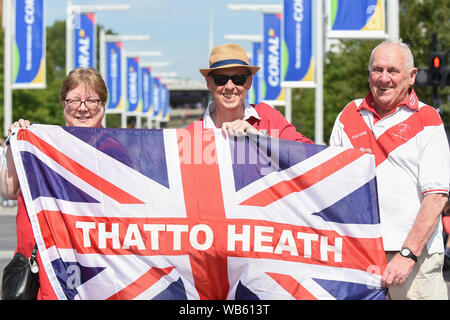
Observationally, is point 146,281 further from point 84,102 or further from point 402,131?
point 402,131

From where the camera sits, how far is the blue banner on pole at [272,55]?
2948cm

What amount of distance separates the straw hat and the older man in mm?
714

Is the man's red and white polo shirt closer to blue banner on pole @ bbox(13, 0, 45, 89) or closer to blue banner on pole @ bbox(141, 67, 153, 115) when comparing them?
blue banner on pole @ bbox(13, 0, 45, 89)

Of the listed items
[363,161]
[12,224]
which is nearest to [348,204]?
[363,161]

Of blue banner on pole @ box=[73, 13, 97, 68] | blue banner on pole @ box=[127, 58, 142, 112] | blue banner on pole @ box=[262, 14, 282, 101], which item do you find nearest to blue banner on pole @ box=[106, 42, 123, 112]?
blue banner on pole @ box=[127, 58, 142, 112]

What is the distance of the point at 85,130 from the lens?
4691 mm

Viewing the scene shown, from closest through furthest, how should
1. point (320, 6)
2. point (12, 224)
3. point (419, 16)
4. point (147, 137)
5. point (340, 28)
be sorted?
point (147, 137)
point (340, 28)
point (12, 224)
point (320, 6)
point (419, 16)

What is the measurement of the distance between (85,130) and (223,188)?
2.69 feet

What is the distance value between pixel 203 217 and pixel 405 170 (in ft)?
3.42

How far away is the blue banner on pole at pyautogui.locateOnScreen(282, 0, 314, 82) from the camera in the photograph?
22312 millimetres

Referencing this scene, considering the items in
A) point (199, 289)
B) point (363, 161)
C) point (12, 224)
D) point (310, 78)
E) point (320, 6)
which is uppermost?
point (320, 6)

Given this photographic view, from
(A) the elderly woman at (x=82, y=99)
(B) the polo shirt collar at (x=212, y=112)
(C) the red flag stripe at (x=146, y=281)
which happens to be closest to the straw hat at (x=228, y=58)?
(B) the polo shirt collar at (x=212, y=112)

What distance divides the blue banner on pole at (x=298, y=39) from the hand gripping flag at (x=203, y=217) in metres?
18.1
